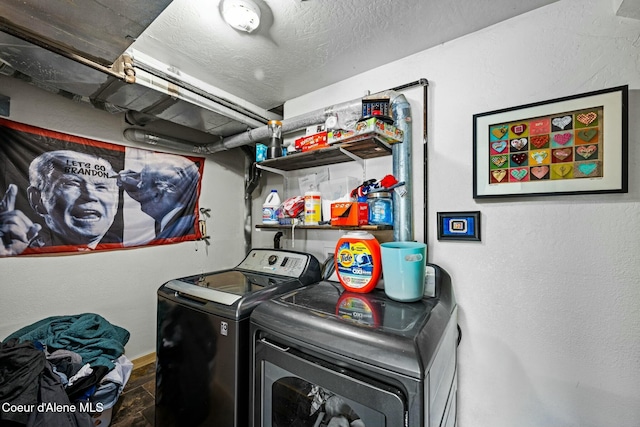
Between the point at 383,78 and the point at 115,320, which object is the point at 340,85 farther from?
the point at 115,320

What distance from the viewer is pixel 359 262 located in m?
1.31

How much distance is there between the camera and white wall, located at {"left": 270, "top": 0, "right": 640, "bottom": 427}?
1.07m

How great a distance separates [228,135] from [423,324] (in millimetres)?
2415

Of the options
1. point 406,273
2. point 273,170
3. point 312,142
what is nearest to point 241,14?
point 312,142

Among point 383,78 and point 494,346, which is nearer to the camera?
point 494,346

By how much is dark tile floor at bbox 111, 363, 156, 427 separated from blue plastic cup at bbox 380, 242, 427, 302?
1.87 m

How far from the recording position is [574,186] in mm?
1134

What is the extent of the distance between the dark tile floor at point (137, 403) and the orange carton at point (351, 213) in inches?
72.7

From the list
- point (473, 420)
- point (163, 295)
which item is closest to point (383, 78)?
point (163, 295)

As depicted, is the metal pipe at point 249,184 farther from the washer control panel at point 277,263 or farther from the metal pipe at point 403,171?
the metal pipe at point 403,171

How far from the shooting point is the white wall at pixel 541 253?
107 cm

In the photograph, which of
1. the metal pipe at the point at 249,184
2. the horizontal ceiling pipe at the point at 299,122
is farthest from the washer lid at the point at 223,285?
the metal pipe at the point at 249,184

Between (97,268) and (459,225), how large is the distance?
8.98 ft

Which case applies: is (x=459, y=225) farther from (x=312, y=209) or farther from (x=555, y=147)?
(x=312, y=209)
